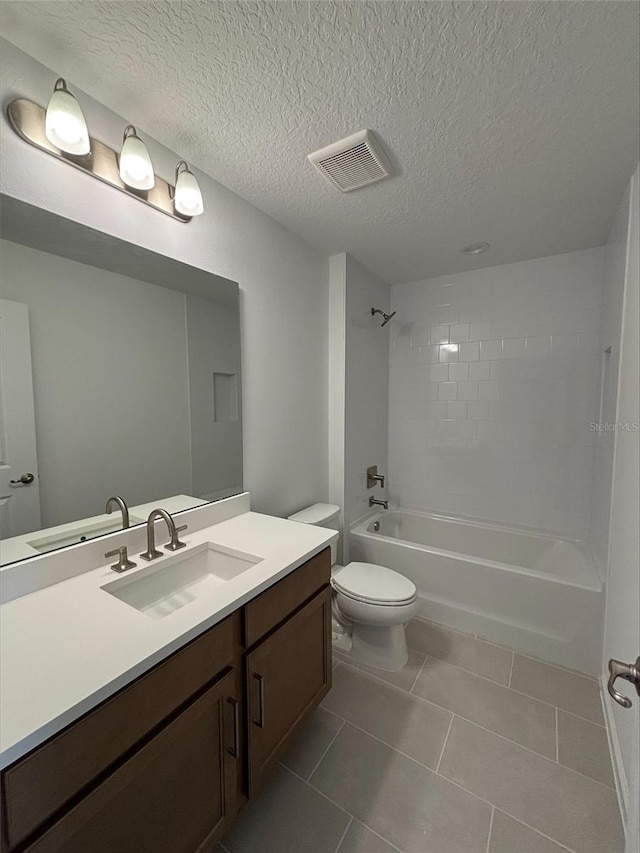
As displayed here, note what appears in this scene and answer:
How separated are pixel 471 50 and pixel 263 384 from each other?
1.45 metres

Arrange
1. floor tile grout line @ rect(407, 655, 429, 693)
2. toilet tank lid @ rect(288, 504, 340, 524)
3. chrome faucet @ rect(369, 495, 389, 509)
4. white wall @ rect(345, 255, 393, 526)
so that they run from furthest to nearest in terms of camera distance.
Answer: chrome faucet @ rect(369, 495, 389, 509) → white wall @ rect(345, 255, 393, 526) → toilet tank lid @ rect(288, 504, 340, 524) → floor tile grout line @ rect(407, 655, 429, 693)

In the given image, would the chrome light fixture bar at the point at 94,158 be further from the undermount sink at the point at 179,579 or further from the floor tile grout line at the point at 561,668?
the floor tile grout line at the point at 561,668

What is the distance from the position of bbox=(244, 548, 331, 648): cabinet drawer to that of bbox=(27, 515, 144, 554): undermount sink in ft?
1.96

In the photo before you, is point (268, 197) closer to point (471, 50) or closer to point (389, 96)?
point (389, 96)

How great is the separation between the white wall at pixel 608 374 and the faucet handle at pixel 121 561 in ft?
7.19

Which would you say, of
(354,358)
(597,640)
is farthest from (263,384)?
(597,640)

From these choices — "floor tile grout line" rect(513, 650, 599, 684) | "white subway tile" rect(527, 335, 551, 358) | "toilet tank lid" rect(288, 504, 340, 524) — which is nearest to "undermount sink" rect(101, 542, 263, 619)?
"toilet tank lid" rect(288, 504, 340, 524)

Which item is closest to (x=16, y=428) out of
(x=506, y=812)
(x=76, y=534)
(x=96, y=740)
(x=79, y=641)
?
(x=76, y=534)

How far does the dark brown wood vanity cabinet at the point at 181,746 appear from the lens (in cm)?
63

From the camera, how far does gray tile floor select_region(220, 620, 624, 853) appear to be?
1115 millimetres

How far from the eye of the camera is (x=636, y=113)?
120 cm

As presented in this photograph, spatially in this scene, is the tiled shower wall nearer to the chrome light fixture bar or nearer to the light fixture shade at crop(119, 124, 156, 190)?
A: the chrome light fixture bar

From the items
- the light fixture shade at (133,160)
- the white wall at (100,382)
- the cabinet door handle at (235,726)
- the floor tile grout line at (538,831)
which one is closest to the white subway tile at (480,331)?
the white wall at (100,382)

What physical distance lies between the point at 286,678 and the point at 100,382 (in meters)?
1.23
